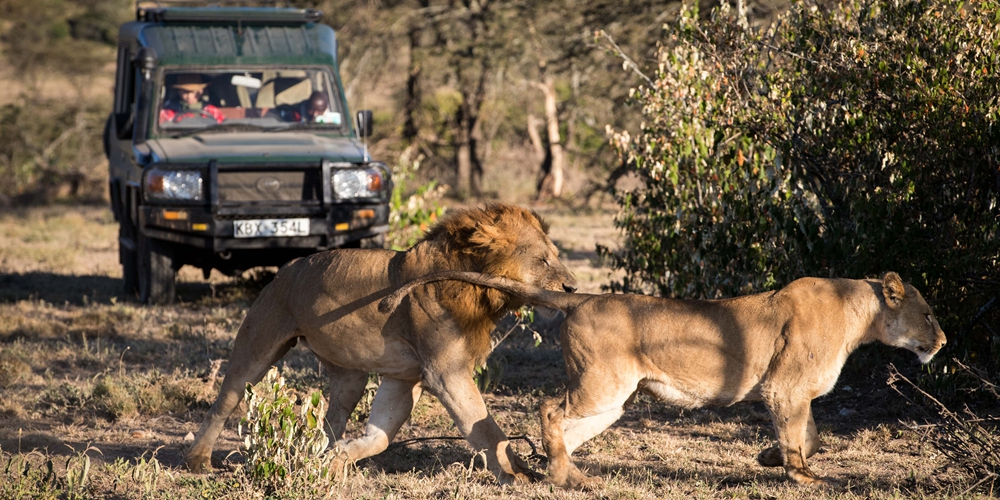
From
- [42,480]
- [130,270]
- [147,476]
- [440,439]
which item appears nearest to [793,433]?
[440,439]

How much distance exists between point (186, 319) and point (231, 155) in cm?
150

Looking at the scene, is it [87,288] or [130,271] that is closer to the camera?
[130,271]

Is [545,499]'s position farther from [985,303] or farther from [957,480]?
[985,303]

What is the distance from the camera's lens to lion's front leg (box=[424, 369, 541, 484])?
4.38 m

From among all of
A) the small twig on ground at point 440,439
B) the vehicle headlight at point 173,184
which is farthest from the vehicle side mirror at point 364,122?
the small twig on ground at point 440,439

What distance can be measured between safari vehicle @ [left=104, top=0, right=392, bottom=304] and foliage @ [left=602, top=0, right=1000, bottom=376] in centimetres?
294

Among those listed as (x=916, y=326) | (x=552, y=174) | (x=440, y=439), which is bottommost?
(x=552, y=174)

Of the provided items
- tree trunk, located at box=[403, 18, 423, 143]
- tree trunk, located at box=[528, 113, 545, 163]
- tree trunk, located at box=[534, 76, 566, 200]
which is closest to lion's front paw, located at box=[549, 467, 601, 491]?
tree trunk, located at box=[403, 18, 423, 143]

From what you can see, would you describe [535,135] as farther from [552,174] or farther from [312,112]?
[312,112]

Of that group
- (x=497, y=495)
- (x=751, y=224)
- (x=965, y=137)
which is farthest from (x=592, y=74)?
(x=497, y=495)

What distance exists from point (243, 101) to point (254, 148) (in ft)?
2.93

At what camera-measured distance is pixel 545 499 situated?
14.1ft

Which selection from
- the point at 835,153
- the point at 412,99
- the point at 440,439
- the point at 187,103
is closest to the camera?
the point at 440,439

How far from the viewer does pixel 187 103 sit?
9.64 m
